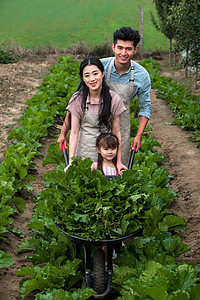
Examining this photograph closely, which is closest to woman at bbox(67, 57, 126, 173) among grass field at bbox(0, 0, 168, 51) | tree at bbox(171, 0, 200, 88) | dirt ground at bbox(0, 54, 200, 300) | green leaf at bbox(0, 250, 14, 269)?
green leaf at bbox(0, 250, 14, 269)

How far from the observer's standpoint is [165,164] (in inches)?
278

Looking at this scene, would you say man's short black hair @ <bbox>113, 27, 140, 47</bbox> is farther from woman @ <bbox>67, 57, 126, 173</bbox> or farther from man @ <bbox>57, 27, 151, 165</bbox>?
woman @ <bbox>67, 57, 126, 173</bbox>

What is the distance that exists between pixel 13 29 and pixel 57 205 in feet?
86.1

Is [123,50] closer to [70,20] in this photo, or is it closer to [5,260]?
[5,260]

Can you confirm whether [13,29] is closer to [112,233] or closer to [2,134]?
[2,134]

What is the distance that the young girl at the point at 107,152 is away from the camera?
3.82m

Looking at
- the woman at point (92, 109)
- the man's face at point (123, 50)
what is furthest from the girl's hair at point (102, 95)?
the man's face at point (123, 50)

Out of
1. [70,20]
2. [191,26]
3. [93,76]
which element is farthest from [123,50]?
[70,20]

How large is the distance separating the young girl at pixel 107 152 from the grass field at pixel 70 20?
68.6 feet

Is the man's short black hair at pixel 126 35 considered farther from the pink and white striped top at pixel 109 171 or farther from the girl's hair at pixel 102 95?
the pink and white striped top at pixel 109 171

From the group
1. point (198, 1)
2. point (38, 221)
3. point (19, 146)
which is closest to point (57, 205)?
point (38, 221)

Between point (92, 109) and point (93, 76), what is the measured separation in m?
0.32

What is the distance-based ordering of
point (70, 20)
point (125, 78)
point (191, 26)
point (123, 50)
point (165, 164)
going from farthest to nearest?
1. point (70, 20)
2. point (191, 26)
3. point (165, 164)
4. point (125, 78)
5. point (123, 50)

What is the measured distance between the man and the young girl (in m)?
0.42
